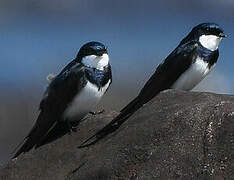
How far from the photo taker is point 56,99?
5.56 m

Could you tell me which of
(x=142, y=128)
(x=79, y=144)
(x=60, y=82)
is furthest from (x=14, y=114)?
(x=142, y=128)

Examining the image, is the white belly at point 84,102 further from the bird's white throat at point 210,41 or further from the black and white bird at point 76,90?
the bird's white throat at point 210,41

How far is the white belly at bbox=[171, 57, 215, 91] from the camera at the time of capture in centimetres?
546

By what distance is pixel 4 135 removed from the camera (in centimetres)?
1035

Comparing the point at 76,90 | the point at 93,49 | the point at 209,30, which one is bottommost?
the point at 76,90

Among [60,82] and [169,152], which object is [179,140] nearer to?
[169,152]

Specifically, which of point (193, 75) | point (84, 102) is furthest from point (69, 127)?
point (193, 75)

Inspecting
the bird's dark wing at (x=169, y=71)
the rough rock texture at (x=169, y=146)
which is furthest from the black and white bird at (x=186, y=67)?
the rough rock texture at (x=169, y=146)

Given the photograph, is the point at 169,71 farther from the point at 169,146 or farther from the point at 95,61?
the point at 169,146

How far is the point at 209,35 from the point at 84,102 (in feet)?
2.95

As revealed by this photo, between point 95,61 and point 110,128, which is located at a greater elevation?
point 95,61

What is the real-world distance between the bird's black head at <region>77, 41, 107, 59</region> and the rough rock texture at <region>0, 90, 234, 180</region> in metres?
1.08

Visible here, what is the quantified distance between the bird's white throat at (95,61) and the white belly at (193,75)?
461mm

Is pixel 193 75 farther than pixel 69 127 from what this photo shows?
Yes
